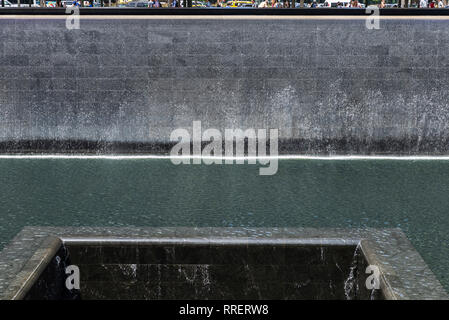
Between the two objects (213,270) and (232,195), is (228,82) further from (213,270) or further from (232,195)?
(213,270)

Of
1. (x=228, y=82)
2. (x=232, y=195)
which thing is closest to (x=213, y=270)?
(x=232, y=195)

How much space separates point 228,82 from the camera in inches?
515

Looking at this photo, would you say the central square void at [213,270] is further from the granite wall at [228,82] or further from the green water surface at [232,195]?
the granite wall at [228,82]

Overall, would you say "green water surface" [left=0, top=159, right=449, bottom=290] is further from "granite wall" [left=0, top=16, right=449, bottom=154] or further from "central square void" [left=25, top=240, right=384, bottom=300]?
"central square void" [left=25, top=240, right=384, bottom=300]

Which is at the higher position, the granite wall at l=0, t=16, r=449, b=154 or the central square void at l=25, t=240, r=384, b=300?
the granite wall at l=0, t=16, r=449, b=154

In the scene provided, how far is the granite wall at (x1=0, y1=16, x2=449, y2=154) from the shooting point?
12.9 metres

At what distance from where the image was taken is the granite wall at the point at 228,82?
12.9m

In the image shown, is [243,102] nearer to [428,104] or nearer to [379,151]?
[379,151]

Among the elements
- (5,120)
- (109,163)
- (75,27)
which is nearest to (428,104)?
(109,163)

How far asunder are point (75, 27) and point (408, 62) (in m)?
7.22

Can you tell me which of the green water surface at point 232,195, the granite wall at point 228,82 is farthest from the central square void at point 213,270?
the granite wall at point 228,82

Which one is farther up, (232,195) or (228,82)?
(228,82)

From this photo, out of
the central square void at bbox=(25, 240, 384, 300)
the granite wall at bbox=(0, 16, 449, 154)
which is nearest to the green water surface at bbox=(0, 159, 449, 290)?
the granite wall at bbox=(0, 16, 449, 154)

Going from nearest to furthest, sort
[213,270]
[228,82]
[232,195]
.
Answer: [213,270]
[232,195]
[228,82]
